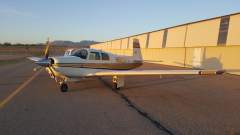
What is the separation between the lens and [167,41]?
38.9 metres

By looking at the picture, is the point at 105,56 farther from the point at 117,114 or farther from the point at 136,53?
the point at 117,114

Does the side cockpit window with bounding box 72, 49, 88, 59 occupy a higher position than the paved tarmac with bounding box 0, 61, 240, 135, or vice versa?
the side cockpit window with bounding box 72, 49, 88, 59

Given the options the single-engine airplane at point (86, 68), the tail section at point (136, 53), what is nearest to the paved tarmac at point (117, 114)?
the single-engine airplane at point (86, 68)

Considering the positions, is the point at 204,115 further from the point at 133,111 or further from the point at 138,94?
the point at 138,94

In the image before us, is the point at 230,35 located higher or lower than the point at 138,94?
higher

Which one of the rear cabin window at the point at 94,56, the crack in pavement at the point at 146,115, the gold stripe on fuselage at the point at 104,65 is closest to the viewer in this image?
the crack in pavement at the point at 146,115

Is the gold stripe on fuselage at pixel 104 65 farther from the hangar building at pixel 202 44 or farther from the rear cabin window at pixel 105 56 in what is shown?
the hangar building at pixel 202 44

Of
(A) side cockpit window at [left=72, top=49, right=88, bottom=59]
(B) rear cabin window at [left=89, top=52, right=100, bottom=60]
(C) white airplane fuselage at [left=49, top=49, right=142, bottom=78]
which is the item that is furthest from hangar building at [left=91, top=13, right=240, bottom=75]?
(A) side cockpit window at [left=72, top=49, right=88, bottom=59]

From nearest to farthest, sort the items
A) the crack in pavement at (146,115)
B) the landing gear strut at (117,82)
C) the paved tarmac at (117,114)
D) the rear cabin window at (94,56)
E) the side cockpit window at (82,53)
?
the paved tarmac at (117,114), the crack in pavement at (146,115), the landing gear strut at (117,82), the side cockpit window at (82,53), the rear cabin window at (94,56)

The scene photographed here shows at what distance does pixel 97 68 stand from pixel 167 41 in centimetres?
2590

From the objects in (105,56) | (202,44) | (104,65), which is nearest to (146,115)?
(104,65)

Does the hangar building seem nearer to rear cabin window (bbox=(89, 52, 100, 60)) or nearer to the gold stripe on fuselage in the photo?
Result: the gold stripe on fuselage

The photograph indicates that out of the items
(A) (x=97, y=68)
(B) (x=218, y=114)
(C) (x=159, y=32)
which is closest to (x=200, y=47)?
(C) (x=159, y=32)

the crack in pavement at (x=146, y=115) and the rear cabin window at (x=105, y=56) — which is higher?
the rear cabin window at (x=105, y=56)
